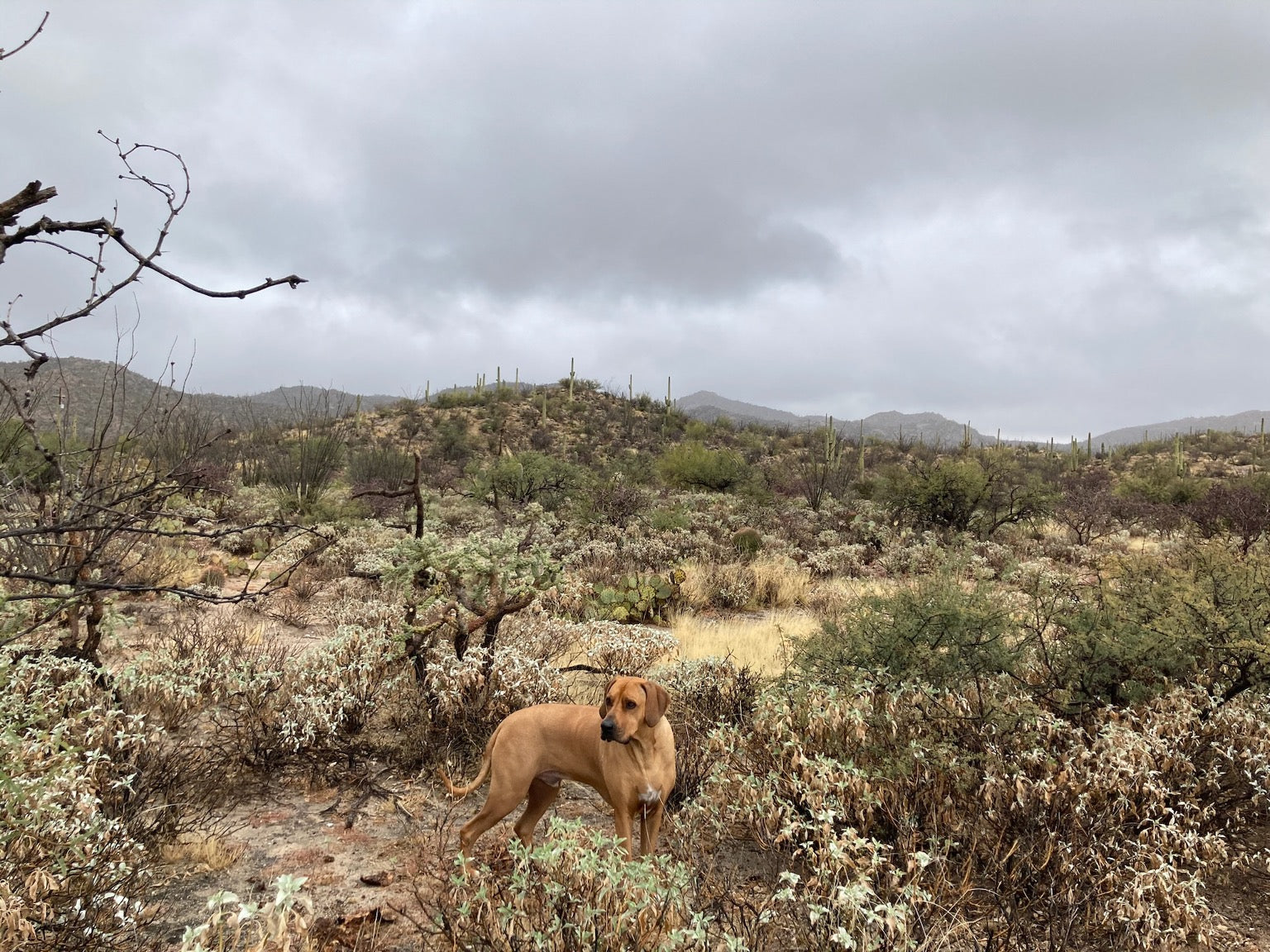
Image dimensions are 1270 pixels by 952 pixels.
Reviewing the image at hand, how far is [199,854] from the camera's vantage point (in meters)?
3.29

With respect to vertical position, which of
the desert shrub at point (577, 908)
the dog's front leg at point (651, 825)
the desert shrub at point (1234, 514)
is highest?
the desert shrub at point (1234, 514)

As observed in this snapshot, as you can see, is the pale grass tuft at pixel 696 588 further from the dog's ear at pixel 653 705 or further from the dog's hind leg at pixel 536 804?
the dog's ear at pixel 653 705

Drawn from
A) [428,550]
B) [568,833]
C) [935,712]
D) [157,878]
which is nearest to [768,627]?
[935,712]

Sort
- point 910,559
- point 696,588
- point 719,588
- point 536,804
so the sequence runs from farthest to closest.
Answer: point 910,559, point 719,588, point 696,588, point 536,804

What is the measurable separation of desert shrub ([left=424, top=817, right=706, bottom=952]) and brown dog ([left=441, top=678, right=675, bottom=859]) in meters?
0.55

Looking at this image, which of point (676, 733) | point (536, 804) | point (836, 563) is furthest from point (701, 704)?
point (836, 563)

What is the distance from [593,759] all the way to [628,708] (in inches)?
14.9

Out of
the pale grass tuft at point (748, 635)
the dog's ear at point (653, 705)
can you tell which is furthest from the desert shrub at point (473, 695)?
the pale grass tuft at point (748, 635)

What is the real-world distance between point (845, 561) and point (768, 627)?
15.2 feet

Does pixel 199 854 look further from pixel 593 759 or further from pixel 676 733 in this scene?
pixel 676 733

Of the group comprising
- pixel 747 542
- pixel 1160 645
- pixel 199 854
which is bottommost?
pixel 199 854

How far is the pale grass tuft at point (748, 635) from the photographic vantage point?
21.6ft

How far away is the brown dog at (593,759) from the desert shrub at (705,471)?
17.7 m

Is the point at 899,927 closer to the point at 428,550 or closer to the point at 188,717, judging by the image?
the point at 428,550
